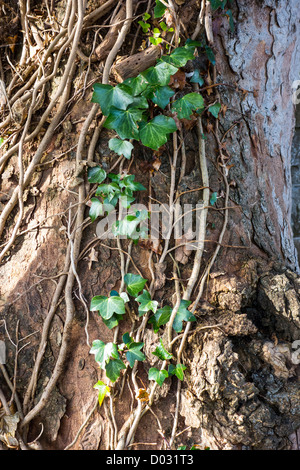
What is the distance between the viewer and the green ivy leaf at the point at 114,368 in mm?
1178

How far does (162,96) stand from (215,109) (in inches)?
9.2

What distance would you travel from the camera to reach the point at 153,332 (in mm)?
1227

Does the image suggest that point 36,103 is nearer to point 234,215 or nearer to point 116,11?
point 116,11

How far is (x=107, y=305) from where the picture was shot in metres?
1.20

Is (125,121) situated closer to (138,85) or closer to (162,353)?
(138,85)

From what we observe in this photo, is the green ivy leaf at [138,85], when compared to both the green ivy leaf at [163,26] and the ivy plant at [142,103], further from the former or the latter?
the green ivy leaf at [163,26]

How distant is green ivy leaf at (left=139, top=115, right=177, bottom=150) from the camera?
3.96ft

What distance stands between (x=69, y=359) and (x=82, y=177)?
0.61 metres

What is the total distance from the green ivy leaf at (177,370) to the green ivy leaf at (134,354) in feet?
0.30

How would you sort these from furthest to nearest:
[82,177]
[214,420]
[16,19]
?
[16,19] < [82,177] < [214,420]

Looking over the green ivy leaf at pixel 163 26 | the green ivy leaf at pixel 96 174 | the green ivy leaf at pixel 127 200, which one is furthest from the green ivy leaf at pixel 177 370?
the green ivy leaf at pixel 163 26

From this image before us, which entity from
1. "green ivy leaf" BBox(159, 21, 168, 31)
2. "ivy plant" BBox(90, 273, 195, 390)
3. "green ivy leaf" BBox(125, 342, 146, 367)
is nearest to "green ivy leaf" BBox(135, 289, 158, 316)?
"ivy plant" BBox(90, 273, 195, 390)

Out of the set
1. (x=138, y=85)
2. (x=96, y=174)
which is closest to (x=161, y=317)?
(x=96, y=174)

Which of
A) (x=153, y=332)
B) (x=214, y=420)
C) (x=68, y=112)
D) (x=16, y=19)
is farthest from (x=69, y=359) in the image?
(x=16, y=19)
